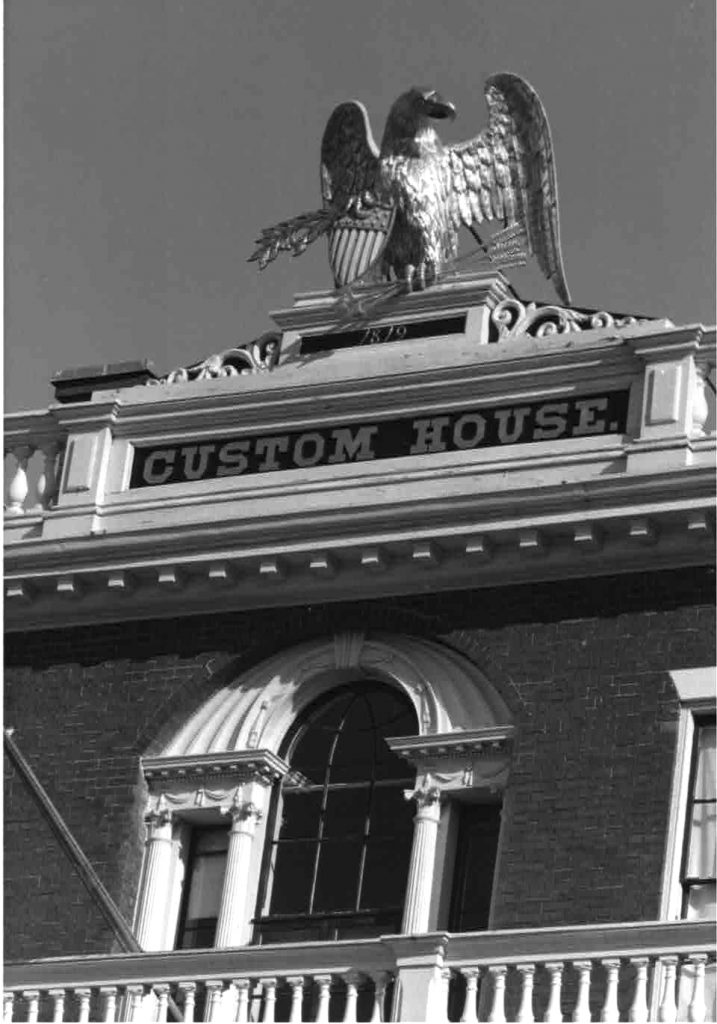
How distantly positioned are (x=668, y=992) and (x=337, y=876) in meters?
3.28

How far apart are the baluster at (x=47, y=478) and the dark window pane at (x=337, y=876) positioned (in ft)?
12.7

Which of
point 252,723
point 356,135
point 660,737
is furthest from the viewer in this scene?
point 356,135

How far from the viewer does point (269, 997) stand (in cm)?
2084

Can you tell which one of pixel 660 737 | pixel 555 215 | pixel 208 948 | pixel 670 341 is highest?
pixel 555 215

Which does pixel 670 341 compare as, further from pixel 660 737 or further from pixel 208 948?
pixel 208 948

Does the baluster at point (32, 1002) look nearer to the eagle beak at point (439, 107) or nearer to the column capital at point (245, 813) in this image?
the column capital at point (245, 813)

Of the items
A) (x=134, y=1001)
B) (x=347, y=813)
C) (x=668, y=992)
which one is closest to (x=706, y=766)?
(x=668, y=992)

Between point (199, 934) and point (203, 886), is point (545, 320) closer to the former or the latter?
point (203, 886)

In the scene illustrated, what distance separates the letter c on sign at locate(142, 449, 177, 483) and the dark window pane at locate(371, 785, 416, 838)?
326 cm

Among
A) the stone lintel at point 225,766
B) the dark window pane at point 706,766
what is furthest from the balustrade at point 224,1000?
the dark window pane at point 706,766

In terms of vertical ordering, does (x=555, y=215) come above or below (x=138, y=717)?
above

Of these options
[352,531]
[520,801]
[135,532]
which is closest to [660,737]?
[520,801]

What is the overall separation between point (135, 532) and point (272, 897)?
117 inches

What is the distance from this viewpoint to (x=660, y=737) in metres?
21.1
